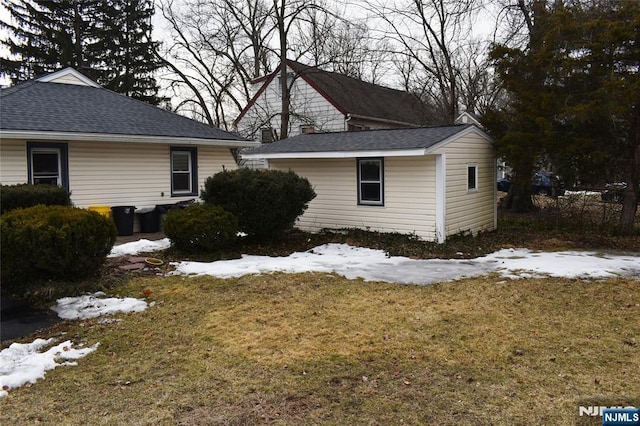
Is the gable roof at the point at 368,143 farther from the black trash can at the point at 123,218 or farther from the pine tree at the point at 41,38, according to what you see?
the pine tree at the point at 41,38

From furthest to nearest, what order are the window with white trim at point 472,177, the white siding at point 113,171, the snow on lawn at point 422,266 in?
the window with white trim at point 472,177 → the white siding at point 113,171 → the snow on lawn at point 422,266

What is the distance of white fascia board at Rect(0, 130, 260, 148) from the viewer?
1111 centimetres

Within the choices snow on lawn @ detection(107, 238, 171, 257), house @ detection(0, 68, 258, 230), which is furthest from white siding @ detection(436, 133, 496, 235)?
house @ detection(0, 68, 258, 230)

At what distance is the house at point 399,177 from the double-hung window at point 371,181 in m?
0.02

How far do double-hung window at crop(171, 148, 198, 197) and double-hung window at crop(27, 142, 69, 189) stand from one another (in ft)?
9.92

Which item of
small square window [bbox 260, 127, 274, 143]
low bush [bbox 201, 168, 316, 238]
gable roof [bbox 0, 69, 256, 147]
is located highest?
small square window [bbox 260, 127, 274, 143]

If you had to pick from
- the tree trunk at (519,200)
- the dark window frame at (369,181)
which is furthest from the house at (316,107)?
the dark window frame at (369,181)

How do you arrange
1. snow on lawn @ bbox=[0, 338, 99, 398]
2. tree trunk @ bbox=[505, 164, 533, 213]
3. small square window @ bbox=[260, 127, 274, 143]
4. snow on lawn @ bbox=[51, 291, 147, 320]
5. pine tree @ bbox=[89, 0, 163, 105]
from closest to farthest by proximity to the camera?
1. snow on lawn @ bbox=[0, 338, 99, 398]
2. snow on lawn @ bbox=[51, 291, 147, 320]
3. tree trunk @ bbox=[505, 164, 533, 213]
4. small square window @ bbox=[260, 127, 274, 143]
5. pine tree @ bbox=[89, 0, 163, 105]

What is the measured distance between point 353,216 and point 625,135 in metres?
7.24

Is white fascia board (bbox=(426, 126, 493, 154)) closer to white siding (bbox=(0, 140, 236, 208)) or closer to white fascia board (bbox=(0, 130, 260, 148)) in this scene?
white fascia board (bbox=(0, 130, 260, 148))

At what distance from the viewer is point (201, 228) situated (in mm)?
9945

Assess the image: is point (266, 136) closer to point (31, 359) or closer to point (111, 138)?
point (111, 138)

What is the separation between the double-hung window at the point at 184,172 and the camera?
47.8ft

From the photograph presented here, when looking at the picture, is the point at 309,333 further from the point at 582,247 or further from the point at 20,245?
the point at 582,247
